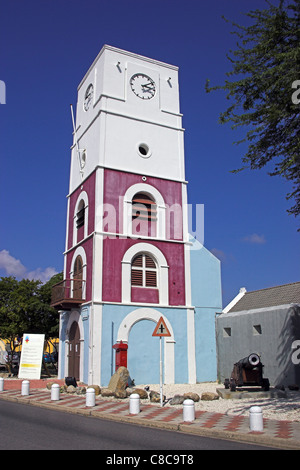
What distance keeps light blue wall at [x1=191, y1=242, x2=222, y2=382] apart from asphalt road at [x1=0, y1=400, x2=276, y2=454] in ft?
35.0

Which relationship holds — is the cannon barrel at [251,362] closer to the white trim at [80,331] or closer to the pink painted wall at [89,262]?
the pink painted wall at [89,262]

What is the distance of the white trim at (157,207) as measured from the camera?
2100 centimetres

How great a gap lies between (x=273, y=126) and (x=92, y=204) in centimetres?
1119

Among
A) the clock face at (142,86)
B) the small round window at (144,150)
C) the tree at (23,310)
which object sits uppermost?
the clock face at (142,86)

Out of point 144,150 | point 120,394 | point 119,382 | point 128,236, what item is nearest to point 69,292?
point 128,236

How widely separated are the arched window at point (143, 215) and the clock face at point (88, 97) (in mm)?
6404

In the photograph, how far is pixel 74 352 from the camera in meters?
21.1

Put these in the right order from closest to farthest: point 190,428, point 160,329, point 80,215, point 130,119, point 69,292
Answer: point 190,428 < point 160,329 < point 69,292 < point 130,119 < point 80,215

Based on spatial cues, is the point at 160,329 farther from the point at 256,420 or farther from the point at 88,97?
the point at 88,97

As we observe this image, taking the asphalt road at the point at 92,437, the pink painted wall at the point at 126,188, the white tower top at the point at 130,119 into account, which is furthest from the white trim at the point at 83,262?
the asphalt road at the point at 92,437

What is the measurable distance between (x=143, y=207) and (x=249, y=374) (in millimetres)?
9880

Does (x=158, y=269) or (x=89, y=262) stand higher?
(x=89, y=262)

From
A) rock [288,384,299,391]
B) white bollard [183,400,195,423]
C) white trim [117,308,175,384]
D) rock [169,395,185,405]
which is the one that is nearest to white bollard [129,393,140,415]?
white bollard [183,400,195,423]
